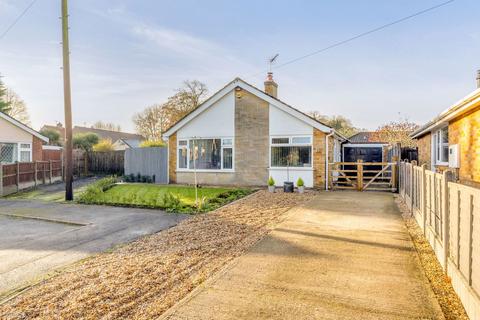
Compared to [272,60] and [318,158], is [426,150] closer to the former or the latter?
[318,158]

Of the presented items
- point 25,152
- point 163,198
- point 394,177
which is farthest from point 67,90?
point 394,177

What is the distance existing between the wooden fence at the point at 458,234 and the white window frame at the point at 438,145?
775 centimetres

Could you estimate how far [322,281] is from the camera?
4.24m

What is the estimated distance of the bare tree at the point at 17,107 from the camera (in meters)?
37.8

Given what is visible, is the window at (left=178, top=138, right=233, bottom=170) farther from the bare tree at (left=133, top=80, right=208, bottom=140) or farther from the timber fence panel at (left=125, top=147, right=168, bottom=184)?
the bare tree at (left=133, top=80, right=208, bottom=140)

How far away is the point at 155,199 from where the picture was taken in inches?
460

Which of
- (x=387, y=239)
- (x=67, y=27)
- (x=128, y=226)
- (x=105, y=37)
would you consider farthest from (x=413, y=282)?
(x=105, y=37)

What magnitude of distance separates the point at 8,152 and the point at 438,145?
77.6 feet

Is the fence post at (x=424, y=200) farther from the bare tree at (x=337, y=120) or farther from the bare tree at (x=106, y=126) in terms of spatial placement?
the bare tree at (x=106, y=126)

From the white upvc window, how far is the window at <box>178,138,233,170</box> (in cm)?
939

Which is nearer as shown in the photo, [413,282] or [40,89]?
[413,282]

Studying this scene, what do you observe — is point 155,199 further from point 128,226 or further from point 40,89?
point 40,89

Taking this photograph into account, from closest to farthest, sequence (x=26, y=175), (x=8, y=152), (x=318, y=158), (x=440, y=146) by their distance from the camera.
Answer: (x=440, y=146)
(x=318, y=158)
(x=26, y=175)
(x=8, y=152)

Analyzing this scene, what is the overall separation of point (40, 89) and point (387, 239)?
18667 millimetres
